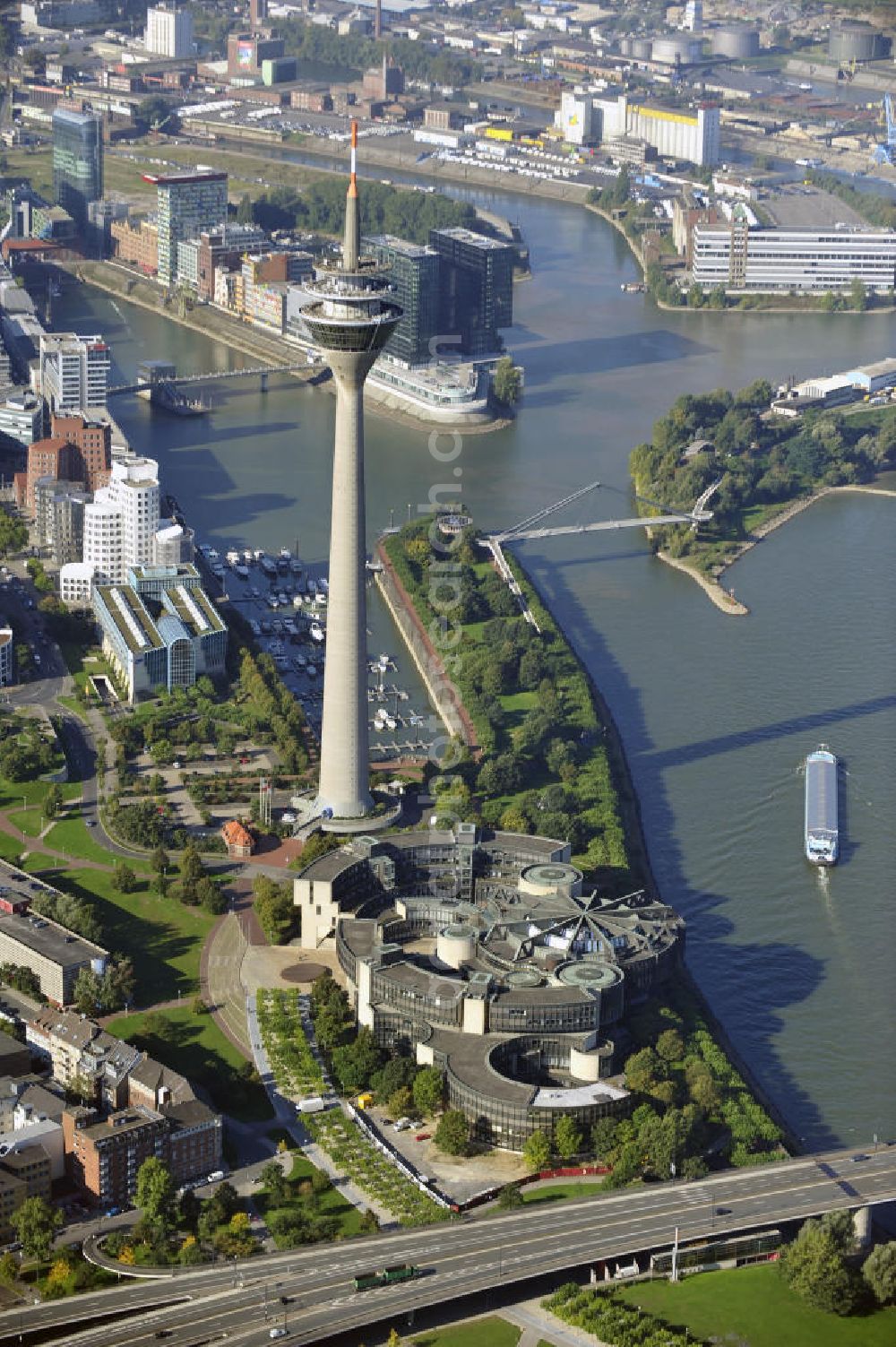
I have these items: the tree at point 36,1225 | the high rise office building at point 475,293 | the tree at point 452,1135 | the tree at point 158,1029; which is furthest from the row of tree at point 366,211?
the tree at point 36,1225

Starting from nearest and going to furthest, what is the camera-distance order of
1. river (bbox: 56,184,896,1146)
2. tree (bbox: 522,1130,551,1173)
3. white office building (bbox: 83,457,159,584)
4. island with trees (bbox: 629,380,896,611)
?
1. tree (bbox: 522,1130,551,1173)
2. river (bbox: 56,184,896,1146)
3. white office building (bbox: 83,457,159,584)
4. island with trees (bbox: 629,380,896,611)

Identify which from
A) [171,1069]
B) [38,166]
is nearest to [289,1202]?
[171,1069]

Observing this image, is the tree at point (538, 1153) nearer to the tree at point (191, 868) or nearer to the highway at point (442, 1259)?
the highway at point (442, 1259)

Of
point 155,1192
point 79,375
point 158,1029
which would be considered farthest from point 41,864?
point 79,375

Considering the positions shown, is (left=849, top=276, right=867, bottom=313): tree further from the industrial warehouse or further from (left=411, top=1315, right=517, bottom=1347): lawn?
(left=411, top=1315, right=517, bottom=1347): lawn

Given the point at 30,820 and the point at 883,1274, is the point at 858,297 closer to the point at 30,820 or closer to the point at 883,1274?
the point at 30,820

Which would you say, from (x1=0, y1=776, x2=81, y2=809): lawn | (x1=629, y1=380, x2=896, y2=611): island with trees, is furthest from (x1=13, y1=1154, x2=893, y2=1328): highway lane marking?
(x1=629, y1=380, x2=896, y2=611): island with trees

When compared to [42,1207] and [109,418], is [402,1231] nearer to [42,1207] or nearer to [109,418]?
[42,1207]
